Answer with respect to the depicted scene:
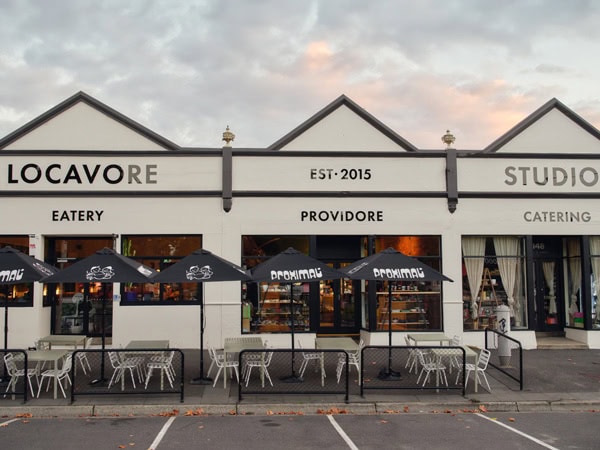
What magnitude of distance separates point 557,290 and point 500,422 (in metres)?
9.32

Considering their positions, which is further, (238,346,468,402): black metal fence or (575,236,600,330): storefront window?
(575,236,600,330): storefront window

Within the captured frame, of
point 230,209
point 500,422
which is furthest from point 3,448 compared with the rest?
point 230,209

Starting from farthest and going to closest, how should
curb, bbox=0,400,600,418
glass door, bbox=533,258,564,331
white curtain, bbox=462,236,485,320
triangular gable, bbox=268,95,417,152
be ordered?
glass door, bbox=533,258,564,331, white curtain, bbox=462,236,485,320, triangular gable, bbox=268,95,417,152, curb, bbox=0,400,600,418

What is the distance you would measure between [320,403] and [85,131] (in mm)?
10151

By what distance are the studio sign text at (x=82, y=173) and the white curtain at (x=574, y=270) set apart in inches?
476

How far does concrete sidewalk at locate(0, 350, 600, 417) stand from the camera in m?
9.51

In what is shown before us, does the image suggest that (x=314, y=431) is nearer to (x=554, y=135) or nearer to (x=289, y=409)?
(x=289, y=409)

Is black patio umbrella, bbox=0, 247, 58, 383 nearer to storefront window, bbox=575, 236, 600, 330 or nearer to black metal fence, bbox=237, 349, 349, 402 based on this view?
black metal fence, bbox=237, 349, 349, 402

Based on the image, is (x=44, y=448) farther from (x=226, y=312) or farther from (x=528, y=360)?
(x=528, y=360)

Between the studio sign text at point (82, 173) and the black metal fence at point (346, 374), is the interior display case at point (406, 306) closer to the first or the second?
the black metal fence at point (346, 374)

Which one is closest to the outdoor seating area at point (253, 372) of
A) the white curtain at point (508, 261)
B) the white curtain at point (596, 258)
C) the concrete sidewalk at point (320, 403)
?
the concrete sidewalk at point (320, 403)

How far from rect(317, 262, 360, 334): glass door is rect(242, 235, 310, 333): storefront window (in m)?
0.74

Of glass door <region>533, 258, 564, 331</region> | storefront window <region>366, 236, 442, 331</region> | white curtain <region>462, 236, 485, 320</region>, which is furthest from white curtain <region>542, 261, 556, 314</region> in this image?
storefront window <region>366, 236, 442, 331</region>

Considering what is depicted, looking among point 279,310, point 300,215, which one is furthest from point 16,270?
point 300,215
